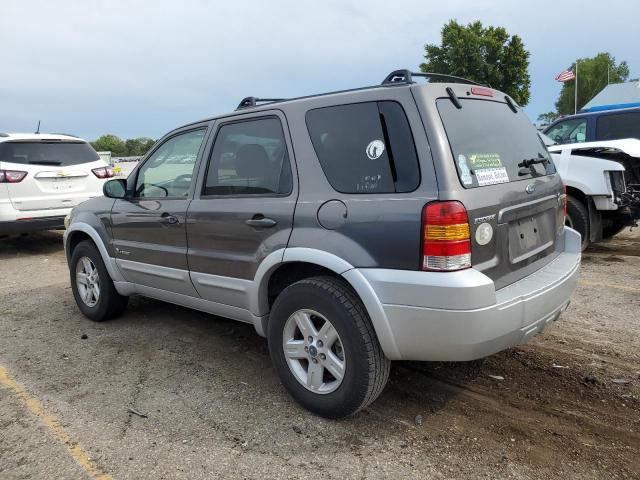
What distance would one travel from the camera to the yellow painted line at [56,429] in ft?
8.66

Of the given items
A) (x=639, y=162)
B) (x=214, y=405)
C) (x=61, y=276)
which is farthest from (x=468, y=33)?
(x=214, y=405)

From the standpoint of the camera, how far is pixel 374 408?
3145 mm

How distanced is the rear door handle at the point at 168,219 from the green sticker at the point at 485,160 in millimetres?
2120

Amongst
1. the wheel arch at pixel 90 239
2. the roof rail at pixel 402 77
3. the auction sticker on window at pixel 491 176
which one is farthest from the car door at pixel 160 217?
the auction sticker on window at pixel 491 176

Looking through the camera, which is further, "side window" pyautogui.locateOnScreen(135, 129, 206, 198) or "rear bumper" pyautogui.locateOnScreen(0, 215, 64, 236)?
"rear bumper" pyautogui.locateOnScreen(0, 215, 64, 236)

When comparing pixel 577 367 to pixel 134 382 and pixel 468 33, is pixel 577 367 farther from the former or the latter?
pixel 468 33

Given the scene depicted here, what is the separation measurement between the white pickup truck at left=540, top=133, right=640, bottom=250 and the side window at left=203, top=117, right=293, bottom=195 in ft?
13.6

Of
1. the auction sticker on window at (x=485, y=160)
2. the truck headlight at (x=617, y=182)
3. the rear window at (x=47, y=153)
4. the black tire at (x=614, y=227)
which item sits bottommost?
the black tire at (x=614, y=227)

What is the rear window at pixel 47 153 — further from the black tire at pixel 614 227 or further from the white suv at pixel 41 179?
the black tire at pixel 614 227

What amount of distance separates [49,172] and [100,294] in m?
4.30

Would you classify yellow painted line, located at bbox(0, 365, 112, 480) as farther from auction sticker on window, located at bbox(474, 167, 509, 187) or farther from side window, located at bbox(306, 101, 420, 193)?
auction sticker on window, located at bbox(474, 167, 509, 187)

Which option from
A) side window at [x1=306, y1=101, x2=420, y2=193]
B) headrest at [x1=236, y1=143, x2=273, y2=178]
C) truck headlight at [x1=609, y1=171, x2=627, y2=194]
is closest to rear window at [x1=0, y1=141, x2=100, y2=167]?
headrest at [x1=236, y1=143, x2=273, y2=178]

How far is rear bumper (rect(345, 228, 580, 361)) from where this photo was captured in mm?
2498

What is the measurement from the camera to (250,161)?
3469 millimetres
